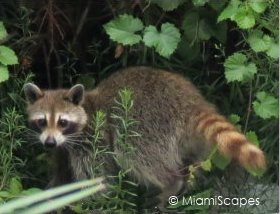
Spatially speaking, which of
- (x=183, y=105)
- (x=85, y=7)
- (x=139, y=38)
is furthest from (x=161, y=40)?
(x=85, y=7)

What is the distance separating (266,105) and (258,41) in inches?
15.2

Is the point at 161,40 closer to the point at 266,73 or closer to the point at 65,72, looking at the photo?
the point at 266,73

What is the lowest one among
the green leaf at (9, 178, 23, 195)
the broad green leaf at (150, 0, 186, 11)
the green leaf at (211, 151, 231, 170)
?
the green leaf at (9, 178, 23, 195)

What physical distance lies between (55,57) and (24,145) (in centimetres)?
75

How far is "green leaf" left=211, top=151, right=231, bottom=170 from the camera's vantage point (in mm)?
4016

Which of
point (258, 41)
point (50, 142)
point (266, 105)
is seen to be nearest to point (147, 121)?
point (50, 142)

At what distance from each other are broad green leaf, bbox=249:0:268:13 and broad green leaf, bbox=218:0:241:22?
80 mm

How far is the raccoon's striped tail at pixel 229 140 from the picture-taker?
343 cm

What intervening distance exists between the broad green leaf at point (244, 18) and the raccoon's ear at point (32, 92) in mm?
1267

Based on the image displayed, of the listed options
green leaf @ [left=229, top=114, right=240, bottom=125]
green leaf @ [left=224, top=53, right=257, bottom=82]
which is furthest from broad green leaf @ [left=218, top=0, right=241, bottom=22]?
green leaf @ [left=229, top=114, right=240, bottom=125]

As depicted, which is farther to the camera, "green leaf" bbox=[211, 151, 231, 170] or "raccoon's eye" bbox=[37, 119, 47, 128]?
"raccoon's eye" bbox=[37, 119, 47, 128]

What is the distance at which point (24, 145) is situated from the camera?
4578 millimetres

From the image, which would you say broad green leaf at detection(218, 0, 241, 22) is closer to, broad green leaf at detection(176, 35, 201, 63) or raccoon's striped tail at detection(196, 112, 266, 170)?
broad green leaf at detection(176, 35, 201, 63)

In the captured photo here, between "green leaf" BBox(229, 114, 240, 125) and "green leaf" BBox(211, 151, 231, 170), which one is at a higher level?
"green leaf" BBox(229, 114, 240, 125)
